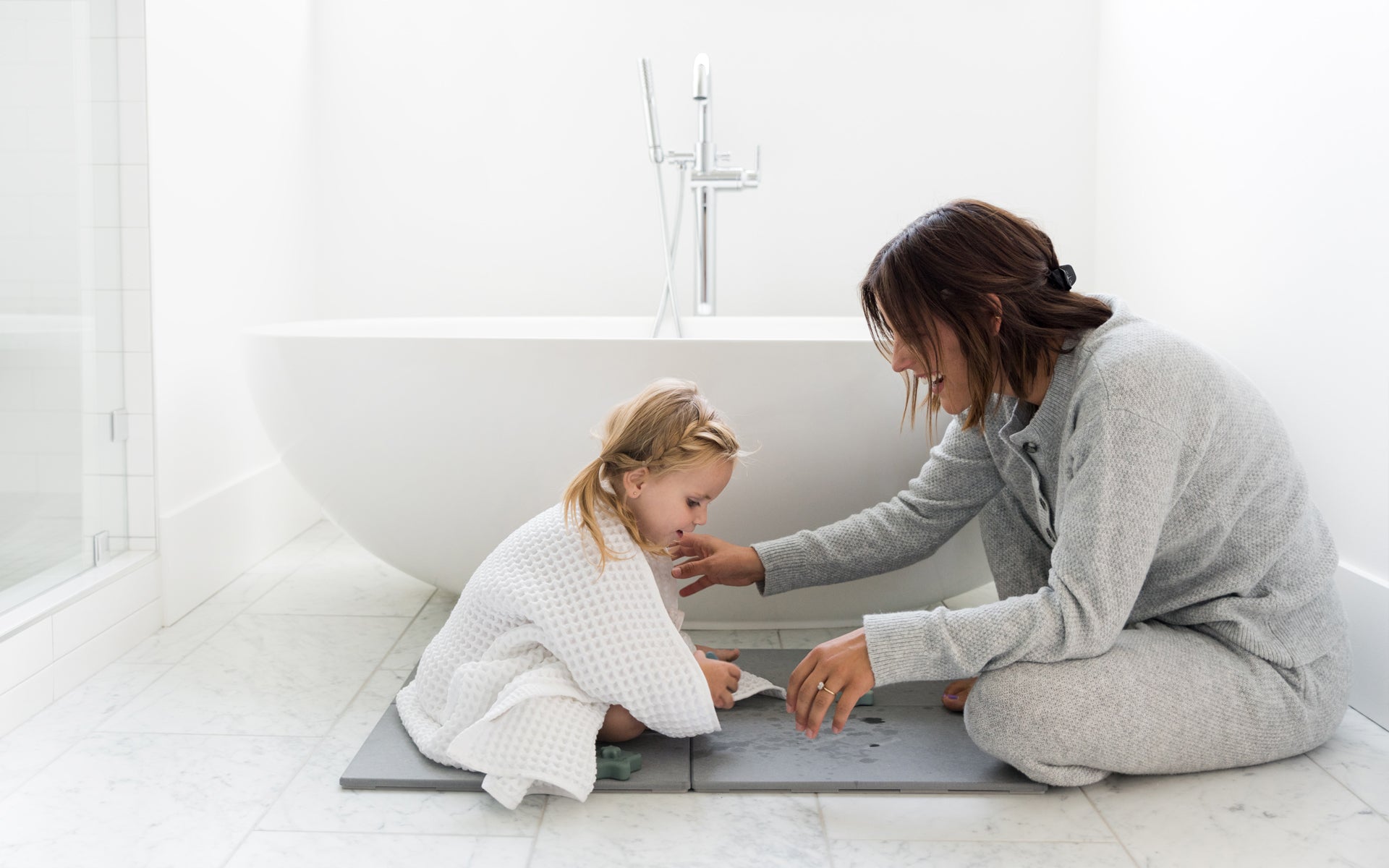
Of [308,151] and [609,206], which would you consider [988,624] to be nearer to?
[609,206]

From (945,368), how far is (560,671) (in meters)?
0.62

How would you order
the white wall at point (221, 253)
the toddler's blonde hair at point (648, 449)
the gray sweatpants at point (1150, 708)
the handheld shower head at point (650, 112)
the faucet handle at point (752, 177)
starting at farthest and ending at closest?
the faucet handle at point (752, 177) < the handheld shower head at point (650, 112) < the white wall at point (221, 253) < the toddler's blonde hair at point (648, 449) < the gray sweatpants at point (1150, 708)

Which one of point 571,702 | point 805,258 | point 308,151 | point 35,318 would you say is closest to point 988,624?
point 571,702

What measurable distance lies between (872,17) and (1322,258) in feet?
5.05

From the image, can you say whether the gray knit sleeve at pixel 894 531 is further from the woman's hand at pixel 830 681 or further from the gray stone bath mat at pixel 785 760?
the woman's hand at pixel 830 681

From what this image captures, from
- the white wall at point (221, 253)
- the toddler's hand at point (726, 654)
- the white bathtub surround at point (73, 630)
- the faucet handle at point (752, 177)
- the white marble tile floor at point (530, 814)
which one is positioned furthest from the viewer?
the faucet handle at point (752, 177)

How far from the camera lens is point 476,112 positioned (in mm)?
3045

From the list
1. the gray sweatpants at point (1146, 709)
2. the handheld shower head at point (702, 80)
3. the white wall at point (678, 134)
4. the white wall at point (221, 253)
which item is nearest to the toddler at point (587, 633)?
the gray sweatpants at point (1146, 709)

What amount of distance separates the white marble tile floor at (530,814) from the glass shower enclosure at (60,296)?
337 millimetres

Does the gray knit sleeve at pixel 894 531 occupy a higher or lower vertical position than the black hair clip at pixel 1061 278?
lower

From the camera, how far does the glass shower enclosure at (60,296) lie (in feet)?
5.57

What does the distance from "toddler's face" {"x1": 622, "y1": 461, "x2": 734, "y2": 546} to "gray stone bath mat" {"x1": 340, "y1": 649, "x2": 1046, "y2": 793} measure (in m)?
0.30

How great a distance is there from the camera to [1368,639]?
66.4 inches

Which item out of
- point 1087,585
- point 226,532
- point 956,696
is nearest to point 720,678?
point 956,696
